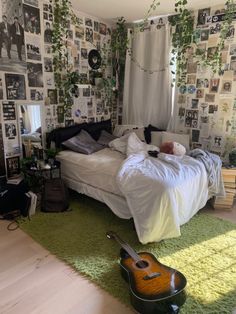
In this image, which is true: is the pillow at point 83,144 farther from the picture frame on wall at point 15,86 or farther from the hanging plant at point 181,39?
the hanging plant at point 181,39

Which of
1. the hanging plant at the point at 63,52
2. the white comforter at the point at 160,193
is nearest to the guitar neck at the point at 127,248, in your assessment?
the white comforter at the point at 160,193

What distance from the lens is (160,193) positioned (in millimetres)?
1921

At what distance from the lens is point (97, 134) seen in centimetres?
351

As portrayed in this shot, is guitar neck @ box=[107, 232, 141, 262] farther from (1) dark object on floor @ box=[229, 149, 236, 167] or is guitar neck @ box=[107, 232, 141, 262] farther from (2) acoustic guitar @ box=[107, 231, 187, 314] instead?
(1) dark object on floor @ box=[229, 149, 236, 167]

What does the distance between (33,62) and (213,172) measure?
2.35 m

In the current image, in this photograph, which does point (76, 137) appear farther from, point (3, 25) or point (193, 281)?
point (193, 281)

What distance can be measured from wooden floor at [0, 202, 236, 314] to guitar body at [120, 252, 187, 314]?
6.1 inches

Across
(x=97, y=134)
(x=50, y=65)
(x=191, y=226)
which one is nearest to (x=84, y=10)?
(x=50, y=65)

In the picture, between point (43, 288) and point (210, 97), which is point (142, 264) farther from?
point (210, 97)

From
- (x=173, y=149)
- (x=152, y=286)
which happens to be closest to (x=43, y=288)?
(x=152, y=286)

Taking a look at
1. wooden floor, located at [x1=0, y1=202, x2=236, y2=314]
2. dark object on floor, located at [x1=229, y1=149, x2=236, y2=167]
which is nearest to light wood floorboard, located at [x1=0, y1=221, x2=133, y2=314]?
wooden floor, located at [x1=0, y1=202, x2=236, y2=314]

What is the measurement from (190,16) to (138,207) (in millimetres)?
2524

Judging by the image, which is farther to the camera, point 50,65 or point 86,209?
point 50,65

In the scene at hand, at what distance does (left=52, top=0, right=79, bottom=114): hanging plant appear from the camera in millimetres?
2973
